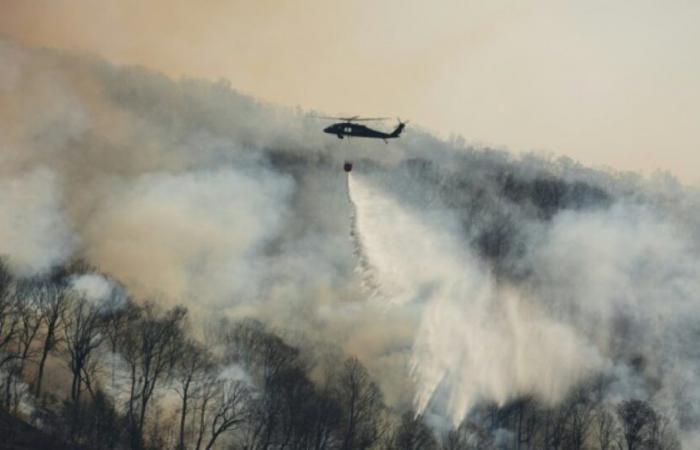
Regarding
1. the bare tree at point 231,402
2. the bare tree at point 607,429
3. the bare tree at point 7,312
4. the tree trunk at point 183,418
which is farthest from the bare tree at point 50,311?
the bare tree at point 607,429

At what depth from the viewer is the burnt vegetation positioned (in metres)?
98.6

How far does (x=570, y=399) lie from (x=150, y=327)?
5328 cm

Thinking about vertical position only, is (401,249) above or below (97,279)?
above

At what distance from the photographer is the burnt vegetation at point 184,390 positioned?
98.6 metres

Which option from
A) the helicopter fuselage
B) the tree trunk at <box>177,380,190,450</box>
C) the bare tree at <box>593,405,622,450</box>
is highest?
the helicopter fuselage

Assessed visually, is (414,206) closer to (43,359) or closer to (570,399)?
(570,399)

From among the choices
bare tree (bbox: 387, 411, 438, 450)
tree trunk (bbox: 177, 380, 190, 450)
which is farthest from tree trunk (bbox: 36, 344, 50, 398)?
bare tree (bbox: 387, 411, 438, 450)

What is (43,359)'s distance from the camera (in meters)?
100

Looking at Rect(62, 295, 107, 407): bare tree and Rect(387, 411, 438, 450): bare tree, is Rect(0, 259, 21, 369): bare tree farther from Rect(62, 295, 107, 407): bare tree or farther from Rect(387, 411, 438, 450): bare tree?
Rect(387, 411, 438, 450): bare tree

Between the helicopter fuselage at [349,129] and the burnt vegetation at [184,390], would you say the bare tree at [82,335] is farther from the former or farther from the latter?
the helicopter fuselage at [349,129]

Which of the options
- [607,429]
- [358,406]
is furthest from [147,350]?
[607,429]

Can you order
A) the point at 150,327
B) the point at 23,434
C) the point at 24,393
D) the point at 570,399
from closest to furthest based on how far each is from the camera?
the point at 23,434 → the point at 24,393 → the point at 150,327 → the point at 570,399

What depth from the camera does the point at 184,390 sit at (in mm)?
99750

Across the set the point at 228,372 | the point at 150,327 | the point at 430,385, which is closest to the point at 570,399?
the point at 430,385
